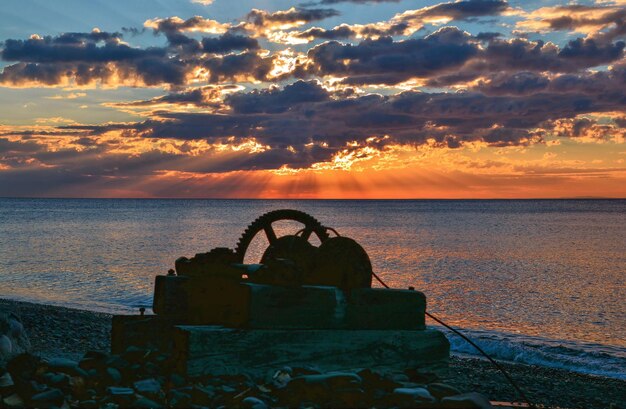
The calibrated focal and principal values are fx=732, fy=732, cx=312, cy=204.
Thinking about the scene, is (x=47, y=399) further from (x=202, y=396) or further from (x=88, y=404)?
(x=202, y=396)

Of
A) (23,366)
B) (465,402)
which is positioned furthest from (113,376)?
(465,402)

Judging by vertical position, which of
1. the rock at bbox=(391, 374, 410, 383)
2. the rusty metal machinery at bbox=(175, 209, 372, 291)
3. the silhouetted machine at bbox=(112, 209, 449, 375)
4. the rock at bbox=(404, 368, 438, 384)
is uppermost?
the rusty metal machinery at bbox=(175, 209, 372, 291)

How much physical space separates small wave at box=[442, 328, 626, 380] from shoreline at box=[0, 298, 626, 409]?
1.01 meters

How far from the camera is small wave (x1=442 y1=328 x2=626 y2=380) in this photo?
16.0m

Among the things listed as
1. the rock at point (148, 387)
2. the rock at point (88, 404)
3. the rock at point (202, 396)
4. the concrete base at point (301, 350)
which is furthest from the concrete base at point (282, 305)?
the rock at point (88, 404)

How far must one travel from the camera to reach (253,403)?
19.8 ft

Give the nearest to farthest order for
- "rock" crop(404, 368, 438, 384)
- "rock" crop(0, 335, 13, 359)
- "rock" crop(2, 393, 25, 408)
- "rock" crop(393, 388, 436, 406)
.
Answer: "rock" crop(2, 393, 25, 408) < "rock" crop(393, 388, 436, 406) < "rock" crop(404, 368, 438, 384) < "rock" crop(0, 335, 13, 359)

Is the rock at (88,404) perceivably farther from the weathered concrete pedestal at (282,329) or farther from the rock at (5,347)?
the rock at (5,347)

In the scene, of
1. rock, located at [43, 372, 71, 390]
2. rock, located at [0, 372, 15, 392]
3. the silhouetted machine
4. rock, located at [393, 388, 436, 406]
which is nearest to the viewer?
rock, located at [393, 388, 436, 406]

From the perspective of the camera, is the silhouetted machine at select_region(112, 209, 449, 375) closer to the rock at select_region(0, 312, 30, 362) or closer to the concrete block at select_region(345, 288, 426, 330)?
the concrete block at select_region(345, 288, 426, 330)

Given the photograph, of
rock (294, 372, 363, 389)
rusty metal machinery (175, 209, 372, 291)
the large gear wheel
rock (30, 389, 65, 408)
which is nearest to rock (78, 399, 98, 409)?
rock (30, 389, 65, 408)

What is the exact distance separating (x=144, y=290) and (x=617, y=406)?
20.6 metres

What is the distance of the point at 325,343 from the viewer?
7426 millimetres

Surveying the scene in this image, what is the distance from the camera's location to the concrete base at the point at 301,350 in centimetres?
688
